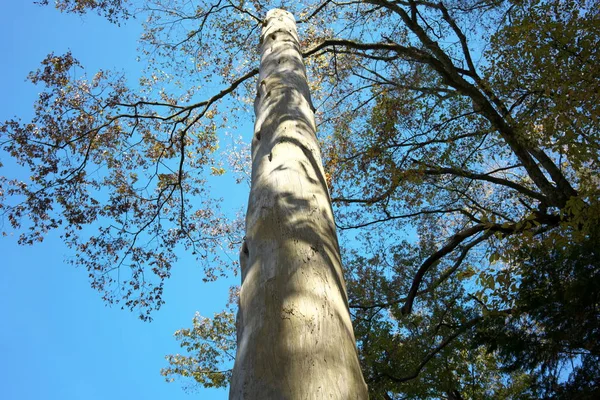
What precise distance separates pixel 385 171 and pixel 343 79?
3.02 meters

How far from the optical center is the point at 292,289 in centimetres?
198

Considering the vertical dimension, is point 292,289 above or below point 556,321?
below

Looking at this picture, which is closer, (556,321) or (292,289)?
(292,289)

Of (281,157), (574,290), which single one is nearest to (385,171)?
(574,290)

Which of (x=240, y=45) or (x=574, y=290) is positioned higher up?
(x=240, y=45)

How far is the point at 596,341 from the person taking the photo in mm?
6219

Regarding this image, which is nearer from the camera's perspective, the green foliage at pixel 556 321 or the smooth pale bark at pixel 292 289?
the smooth pale bark at pixel 292 289

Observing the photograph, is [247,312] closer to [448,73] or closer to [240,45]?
[448,73]

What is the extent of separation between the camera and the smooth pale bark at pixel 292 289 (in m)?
1.66

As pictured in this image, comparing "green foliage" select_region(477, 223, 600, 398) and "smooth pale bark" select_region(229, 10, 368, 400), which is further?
"green foliage" select_region(477, 223, 600, 398)

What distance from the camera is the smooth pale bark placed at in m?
1.66

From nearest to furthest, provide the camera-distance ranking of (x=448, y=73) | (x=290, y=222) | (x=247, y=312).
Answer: (x=247, y=312) < (x=290, y=222) < (x=448, y=73)

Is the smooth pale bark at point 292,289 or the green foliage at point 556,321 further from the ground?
the green foliage at point 556,321

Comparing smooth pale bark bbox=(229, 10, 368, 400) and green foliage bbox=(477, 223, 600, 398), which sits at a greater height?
green foliage bbox=(477, 223, 600, 398)
